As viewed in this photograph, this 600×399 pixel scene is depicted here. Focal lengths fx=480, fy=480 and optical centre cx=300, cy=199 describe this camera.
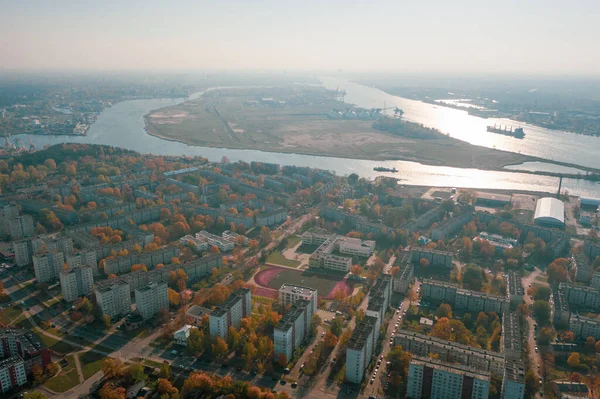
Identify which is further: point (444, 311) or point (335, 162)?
point (335, 162)

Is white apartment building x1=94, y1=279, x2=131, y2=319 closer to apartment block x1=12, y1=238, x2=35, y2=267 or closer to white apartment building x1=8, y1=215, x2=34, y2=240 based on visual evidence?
apartment block x1=12, y1=238, x2=35, y2=267

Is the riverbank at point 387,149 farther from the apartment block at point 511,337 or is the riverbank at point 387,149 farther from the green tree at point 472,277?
the apartment block at point 511,337

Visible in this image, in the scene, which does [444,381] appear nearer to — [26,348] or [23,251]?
[26,348]

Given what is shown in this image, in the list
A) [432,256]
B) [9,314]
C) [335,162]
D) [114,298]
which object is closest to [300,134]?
[335,162]

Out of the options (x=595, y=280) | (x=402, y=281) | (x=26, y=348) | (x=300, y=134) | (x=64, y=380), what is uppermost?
(x=300, y=134)

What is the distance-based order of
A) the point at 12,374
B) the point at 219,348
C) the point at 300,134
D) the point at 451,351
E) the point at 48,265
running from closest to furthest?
the point at 12,374 → the point at 451,351 → the point at 219,348 → the point at 48,265 → the point at 300,134

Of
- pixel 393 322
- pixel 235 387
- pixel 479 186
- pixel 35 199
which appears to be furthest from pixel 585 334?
pixel 35 199

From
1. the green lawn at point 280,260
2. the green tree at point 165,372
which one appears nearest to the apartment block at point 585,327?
the green lawn at point 280,260
